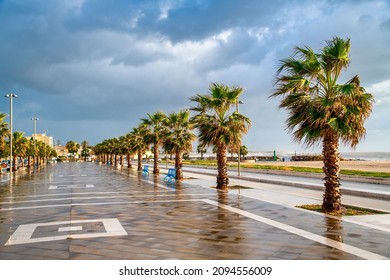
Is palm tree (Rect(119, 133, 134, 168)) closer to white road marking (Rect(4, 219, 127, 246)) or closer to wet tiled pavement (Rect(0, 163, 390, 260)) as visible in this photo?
wet tiled pavement (Rect(0, 163, 390, 260))

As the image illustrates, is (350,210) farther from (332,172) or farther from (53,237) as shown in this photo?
(53,237)

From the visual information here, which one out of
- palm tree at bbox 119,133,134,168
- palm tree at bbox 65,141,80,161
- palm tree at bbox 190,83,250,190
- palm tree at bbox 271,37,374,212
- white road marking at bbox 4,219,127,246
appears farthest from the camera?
palm tree at bbox 65,141,80,161

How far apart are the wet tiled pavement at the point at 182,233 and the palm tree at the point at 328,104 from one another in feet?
6.80

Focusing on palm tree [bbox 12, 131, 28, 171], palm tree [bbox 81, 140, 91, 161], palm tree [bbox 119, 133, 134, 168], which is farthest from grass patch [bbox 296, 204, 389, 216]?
palm tree [bbox 81, 140, 91, 161]

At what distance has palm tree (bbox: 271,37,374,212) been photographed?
442 inches

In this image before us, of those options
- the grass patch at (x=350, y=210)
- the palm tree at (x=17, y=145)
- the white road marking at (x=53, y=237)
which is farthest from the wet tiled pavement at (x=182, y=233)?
the palm tree at (x=17, y=145)

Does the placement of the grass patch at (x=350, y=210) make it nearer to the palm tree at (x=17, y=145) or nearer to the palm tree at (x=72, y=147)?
the palm tree at (x=17, y=145)

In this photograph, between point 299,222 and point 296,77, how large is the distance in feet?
16.1

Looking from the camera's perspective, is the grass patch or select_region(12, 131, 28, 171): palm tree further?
select_region(12, 131, 28, 171): palm tree

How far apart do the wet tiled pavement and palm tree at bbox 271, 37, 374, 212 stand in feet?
6.80

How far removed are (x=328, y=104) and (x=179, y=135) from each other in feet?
54.0

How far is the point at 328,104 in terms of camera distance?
36.7 ft
